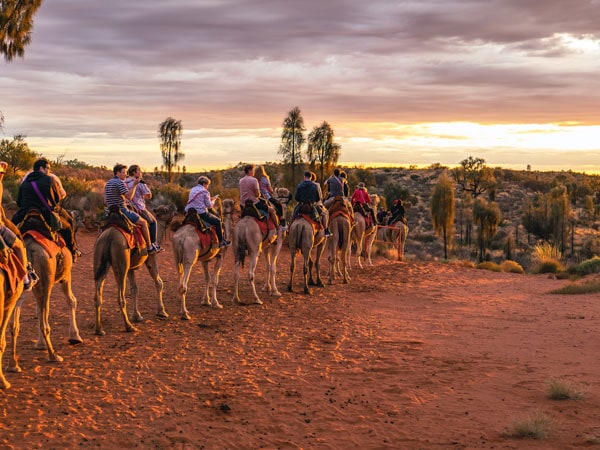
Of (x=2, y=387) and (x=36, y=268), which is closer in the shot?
(x=2, y=387)

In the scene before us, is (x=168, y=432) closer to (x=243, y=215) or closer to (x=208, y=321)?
(x=208, y=321)

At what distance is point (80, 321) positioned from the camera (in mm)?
13844

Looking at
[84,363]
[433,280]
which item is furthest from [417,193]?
[84,363]

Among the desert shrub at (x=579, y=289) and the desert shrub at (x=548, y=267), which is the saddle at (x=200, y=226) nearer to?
the desert shrub at (x=579, y=289)

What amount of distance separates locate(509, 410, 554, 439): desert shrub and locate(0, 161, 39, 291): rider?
687 cm

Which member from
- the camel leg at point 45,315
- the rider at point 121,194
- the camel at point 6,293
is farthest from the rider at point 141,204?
the camel at point 6,293

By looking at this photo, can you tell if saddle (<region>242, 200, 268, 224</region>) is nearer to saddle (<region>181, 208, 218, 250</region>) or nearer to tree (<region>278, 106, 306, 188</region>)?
saddle (<region>181, 208, 218, 250</region>)

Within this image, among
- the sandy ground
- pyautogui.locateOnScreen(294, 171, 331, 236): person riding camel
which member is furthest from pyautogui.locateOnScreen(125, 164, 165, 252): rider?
pyautogui.locateOnScreen(294, 171, 331, 236): person riding camel

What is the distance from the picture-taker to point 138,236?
496 inches

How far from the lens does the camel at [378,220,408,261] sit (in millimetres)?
28645

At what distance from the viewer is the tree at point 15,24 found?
2745 centimetres

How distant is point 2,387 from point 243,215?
8.01 m

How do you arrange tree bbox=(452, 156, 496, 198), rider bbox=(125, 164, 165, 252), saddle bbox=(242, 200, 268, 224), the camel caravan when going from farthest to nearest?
tree bbox=(452, 156, 496, 198) < saddle bbox=(242, 200, 268, 224) < rider bbox=(125, 164, 165, 252) < the camel caravan

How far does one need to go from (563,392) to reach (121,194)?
27.5 feet
